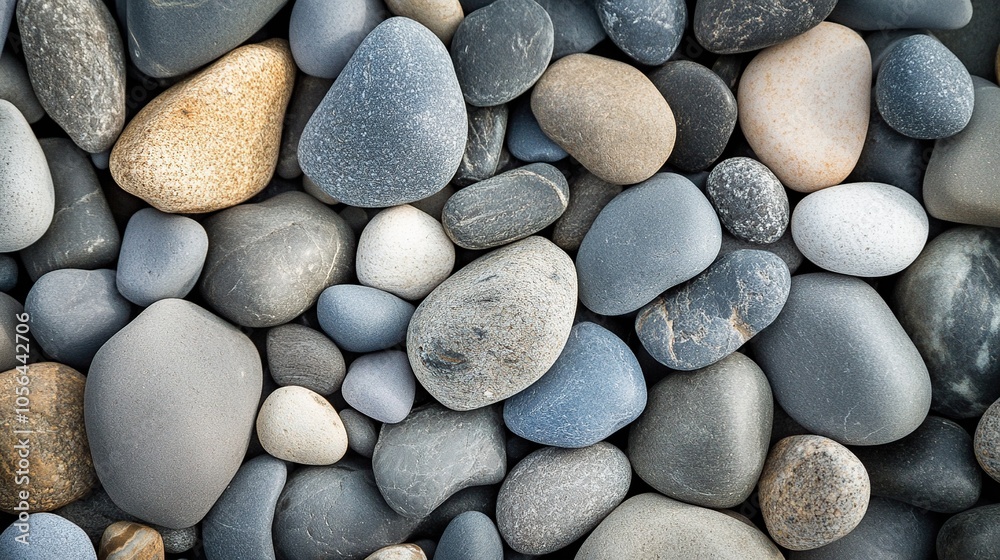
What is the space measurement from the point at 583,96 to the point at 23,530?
1.88 m

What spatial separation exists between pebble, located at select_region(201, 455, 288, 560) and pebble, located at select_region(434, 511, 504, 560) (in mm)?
490

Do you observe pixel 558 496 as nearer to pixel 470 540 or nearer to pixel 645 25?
pixel 470 540

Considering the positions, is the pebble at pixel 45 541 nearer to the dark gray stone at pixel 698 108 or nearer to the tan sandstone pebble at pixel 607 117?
the tan sandstone pebble at pixel 607 117

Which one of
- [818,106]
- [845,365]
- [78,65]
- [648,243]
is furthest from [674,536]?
[78,65]

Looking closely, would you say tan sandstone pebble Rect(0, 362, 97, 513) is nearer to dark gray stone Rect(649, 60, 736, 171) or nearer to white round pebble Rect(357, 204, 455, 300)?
white round pebble Rect(357, 204, 455, 300)

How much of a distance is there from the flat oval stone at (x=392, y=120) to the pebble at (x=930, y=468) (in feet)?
4.89

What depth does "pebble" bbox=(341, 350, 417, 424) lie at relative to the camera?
183 cm

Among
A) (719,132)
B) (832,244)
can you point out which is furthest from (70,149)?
(832,244)

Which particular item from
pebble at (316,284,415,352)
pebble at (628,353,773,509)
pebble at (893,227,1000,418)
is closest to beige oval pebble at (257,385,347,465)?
pebble at (316,284,415,352)

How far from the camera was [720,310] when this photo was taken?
1776 mm

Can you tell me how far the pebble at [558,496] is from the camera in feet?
5.94

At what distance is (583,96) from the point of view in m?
1.80

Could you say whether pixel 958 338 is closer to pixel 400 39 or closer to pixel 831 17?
pixel 831 17

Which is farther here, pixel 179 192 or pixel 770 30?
pixel 770 30
